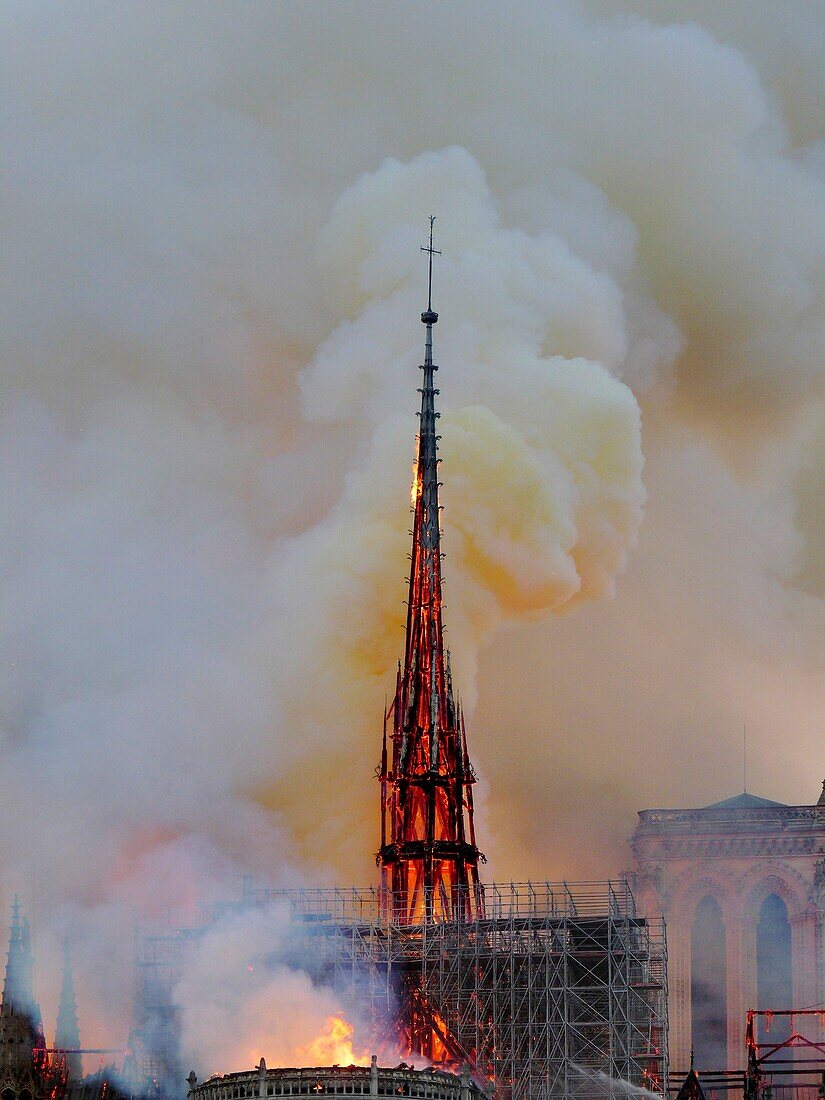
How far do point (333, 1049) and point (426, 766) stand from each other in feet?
61.3

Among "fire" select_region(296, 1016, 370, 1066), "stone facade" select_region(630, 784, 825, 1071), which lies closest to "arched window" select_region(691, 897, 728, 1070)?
"stone facade" select_region(630, 784, 825, 1071)

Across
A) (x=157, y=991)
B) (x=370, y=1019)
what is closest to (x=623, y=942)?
(x=370, y=1019)

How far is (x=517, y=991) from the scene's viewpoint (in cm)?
12556

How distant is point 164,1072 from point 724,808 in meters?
33.7

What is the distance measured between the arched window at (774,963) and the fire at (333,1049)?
2682 centimetres

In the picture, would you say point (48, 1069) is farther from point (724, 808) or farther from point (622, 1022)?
point (724, 808)

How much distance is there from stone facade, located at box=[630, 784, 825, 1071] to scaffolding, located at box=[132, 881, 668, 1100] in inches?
644

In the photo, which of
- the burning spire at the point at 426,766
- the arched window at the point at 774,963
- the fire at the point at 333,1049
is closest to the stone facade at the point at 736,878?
the arched window at the point at 774,963

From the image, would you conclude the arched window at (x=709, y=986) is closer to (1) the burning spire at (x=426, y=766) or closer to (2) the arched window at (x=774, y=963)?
(2) the arched window at (x=774, y=963)

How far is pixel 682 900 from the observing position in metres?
148

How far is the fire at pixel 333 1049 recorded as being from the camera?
124m

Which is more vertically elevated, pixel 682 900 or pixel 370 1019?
pixel 682 900

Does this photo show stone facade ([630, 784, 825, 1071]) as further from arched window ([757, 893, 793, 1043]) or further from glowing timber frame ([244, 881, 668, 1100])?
glowing timber frame ([244, 881, 668, 1100])

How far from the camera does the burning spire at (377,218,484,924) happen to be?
13612cm
